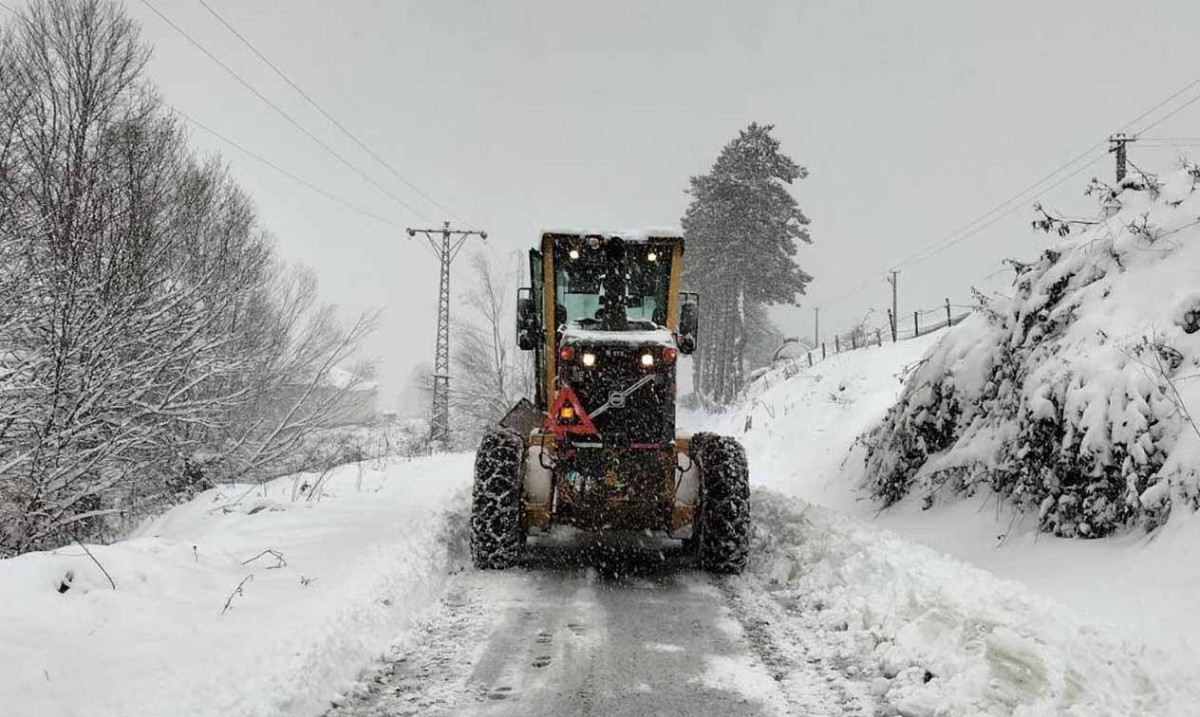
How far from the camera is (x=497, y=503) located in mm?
7027

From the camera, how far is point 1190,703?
342 cm

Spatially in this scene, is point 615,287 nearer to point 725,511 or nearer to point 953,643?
point 725,511

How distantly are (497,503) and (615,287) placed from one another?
2.22 m

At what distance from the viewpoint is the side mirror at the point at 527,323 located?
25.4ft

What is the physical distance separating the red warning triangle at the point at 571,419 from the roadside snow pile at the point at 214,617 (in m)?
1.57

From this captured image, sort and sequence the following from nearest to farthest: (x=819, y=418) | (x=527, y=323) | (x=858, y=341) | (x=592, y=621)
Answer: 1. (x=592, y=621)
2. (x=527, y=323)
3. (x=819, y=418)
4. (x=858, y=341)

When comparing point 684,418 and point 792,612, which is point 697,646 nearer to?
point 792,612

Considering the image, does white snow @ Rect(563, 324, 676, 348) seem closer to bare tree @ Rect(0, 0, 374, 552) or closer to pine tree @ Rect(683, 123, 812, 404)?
bare tree @ Rect(0, 0, 374, 552)

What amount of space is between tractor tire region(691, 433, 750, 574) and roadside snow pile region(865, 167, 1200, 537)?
7.72ft

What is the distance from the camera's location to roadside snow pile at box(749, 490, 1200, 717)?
362cm

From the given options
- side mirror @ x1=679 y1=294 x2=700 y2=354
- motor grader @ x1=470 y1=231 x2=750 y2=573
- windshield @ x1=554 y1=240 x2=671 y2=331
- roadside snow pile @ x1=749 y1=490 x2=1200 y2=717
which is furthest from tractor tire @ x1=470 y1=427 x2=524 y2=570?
roadside snow pile @ x1=749 y1=490 x2=1200 y2=717

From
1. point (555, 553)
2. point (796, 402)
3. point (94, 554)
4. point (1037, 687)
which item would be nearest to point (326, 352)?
point (796, 402)

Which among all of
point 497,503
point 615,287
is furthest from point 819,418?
point 497,503

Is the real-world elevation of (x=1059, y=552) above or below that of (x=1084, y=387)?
below
